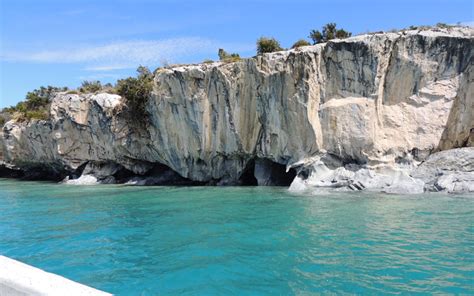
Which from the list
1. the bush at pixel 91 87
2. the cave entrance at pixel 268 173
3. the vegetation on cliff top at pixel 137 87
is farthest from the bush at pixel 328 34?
the bush at pixel 91 87

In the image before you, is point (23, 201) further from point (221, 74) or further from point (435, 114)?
point (435, 114)

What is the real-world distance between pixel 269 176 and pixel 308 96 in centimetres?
642

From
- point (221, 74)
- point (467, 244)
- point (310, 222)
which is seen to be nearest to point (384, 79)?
point (221, 74)

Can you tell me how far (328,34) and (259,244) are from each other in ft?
63.3

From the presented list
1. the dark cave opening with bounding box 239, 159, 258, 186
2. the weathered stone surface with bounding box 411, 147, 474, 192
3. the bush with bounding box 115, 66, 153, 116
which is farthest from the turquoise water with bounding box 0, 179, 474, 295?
the bush with bounding box 115, 66, 153, 116

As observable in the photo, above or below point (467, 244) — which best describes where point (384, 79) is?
above

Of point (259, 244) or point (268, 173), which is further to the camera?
point (268, 173)

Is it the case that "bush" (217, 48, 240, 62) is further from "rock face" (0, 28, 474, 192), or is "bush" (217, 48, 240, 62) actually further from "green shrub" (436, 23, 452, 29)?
"green shrub" (436, 23, 452, 29)

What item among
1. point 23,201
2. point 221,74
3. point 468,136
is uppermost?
point 221,74

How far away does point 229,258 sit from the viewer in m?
9.88

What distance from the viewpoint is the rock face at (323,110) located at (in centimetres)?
2300

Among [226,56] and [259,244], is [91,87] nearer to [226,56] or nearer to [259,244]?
[226,56]

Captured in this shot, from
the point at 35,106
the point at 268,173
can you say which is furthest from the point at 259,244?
the point at 35,106

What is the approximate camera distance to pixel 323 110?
79.9ft
